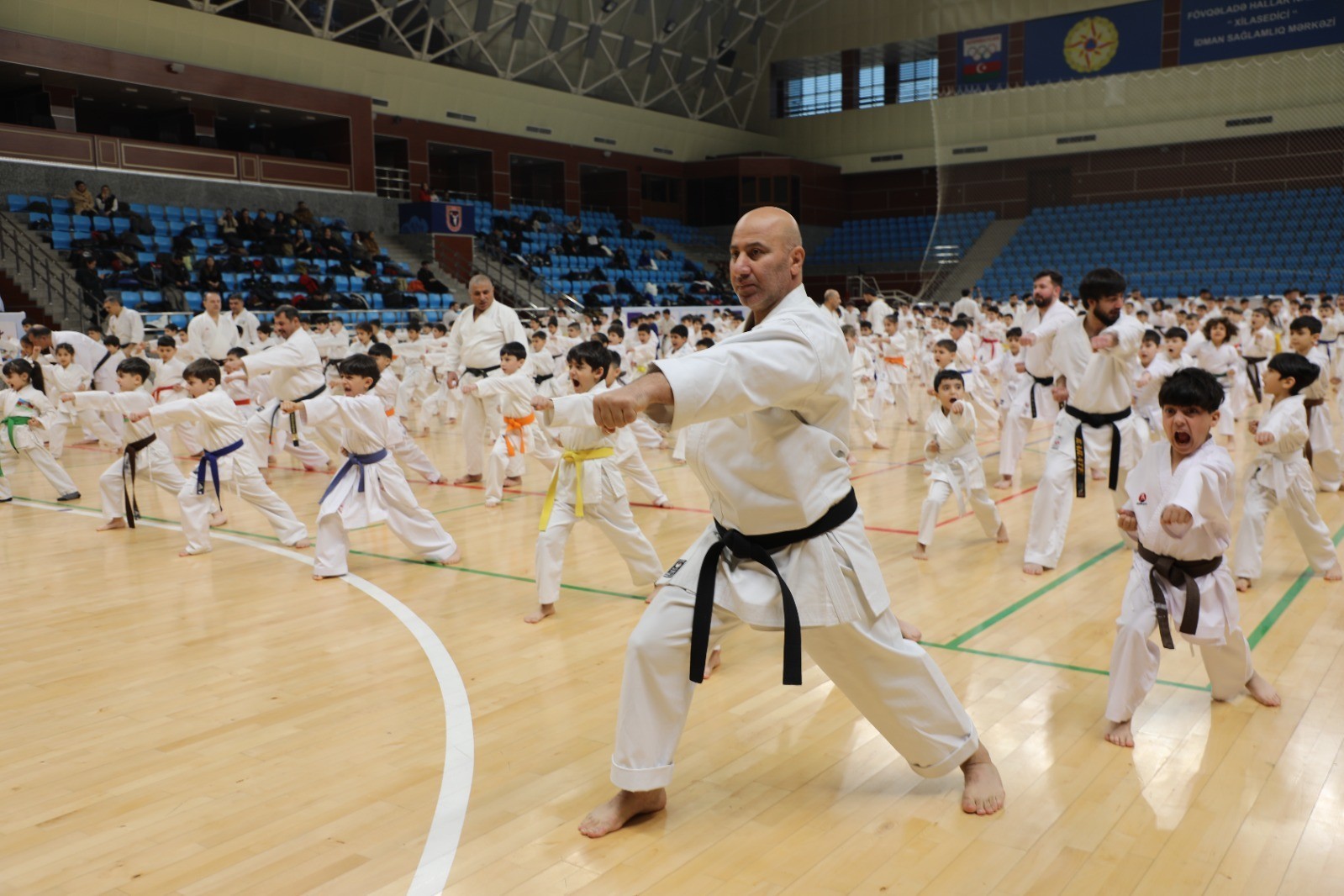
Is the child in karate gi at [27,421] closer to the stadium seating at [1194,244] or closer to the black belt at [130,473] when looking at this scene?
the black belt at [130,473]

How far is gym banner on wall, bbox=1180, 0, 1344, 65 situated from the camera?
1986 centimetres

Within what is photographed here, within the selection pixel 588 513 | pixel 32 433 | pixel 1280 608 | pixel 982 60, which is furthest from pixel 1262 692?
pixel 982 60

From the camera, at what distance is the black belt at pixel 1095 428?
5496 millimetres

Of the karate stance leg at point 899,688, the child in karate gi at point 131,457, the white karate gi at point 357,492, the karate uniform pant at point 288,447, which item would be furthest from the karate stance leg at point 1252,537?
the karate uniform pant at point 288,447

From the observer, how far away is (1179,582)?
3447mm

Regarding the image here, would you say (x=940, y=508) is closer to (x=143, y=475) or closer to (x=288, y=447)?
(x=143, y=475)

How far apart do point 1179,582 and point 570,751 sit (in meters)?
2.10

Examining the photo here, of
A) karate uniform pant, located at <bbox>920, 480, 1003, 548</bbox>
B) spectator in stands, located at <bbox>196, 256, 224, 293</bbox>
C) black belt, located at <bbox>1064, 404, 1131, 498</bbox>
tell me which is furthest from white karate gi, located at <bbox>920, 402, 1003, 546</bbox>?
spectator in stands, located at <bbox>196, 256, 224, 293</bbox>

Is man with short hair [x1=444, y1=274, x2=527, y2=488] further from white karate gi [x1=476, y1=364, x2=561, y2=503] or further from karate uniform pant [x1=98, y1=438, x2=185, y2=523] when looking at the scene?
karate uniform pant [x1=98, y1=438, x2=185, y2=523]

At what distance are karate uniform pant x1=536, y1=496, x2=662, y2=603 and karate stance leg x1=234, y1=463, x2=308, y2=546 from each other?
2.31 metres

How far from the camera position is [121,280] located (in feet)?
51.9

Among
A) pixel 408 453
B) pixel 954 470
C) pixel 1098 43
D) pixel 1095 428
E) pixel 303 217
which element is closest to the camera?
pixel 1095 428

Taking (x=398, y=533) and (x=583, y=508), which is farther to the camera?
(x=398, y=533)

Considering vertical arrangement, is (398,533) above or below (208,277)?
below
